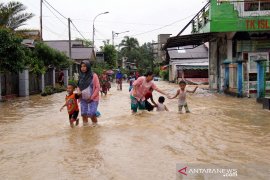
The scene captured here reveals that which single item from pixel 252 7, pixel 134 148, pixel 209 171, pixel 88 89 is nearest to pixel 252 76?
pixel 252 7

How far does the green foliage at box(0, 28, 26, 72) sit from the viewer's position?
16.1 m

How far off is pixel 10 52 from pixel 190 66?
25816mm

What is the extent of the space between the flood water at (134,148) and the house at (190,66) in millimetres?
28508

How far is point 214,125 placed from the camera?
357 inches

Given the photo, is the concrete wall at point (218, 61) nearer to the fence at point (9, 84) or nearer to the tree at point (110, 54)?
the fence at point (9, 84)

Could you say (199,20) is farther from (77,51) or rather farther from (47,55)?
(77,51)

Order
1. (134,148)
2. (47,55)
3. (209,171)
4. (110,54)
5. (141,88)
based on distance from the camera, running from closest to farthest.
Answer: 1. (209,171)
2. (134,148)
3. (141,88)
4. (47,55)
5. (110,54)

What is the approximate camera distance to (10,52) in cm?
1641

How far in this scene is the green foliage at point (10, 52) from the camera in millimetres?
16055

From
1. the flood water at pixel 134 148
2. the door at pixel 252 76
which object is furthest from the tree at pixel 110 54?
the flood water at pixel 134 148

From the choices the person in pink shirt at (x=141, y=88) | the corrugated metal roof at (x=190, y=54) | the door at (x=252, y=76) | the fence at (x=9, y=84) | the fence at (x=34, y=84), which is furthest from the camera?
the corrugated metal roof at (x=190, y=54)

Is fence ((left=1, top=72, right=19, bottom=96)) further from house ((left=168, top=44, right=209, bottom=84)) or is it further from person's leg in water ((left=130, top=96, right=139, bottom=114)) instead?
house ((left=168, top=44, right=209, bottom=84))

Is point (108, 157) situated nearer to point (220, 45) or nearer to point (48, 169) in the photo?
point (48, 169)

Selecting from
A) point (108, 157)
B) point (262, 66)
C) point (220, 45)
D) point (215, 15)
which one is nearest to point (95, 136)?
point (108, 157)
